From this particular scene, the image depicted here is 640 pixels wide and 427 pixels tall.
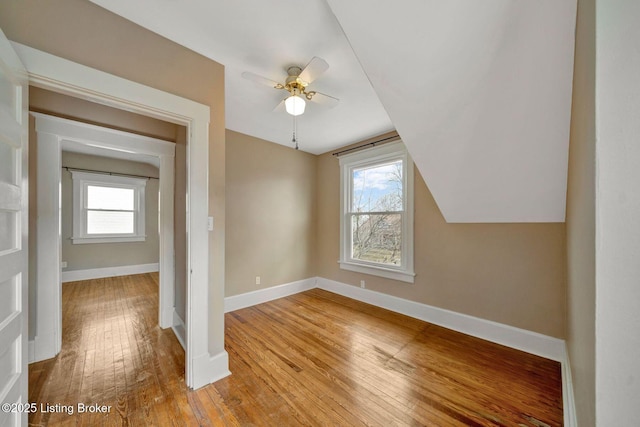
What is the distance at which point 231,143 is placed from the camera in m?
3.21

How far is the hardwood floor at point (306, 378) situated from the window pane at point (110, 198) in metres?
2.98

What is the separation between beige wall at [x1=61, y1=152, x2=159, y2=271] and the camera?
4.54 meters

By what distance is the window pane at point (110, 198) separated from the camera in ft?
15.9

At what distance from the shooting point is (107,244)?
4.96 meters

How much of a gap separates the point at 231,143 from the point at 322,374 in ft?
9.69

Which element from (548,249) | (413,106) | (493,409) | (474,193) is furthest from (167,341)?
(548,249)

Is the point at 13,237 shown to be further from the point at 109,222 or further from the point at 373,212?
the point at 109,222

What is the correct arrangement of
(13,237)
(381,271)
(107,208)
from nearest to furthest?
(13,237), (381,271), (107,208)

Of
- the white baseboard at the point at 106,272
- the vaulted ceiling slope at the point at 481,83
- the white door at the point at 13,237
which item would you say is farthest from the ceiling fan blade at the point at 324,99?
the white baseboard at the point at 106,272

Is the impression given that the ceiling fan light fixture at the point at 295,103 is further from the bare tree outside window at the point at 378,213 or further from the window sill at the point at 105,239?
the window sill at the point at 105,239

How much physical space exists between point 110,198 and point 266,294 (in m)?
4.41

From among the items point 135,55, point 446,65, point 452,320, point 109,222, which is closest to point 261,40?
point 135,55

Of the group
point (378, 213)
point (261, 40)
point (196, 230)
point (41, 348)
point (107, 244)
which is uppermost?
point (261, 40)

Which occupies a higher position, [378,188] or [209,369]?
[378,188]
